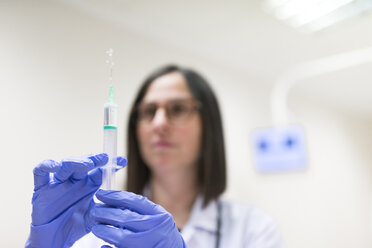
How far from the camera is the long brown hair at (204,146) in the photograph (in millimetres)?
1040

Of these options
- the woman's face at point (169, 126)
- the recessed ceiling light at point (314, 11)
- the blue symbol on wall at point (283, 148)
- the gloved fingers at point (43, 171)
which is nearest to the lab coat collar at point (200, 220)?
the woman's face at point (169, 126)

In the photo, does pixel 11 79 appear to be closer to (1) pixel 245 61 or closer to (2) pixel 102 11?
(2) pixel 102 11

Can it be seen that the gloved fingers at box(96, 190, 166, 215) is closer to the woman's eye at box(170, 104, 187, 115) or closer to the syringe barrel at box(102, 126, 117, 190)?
the syringe barrel at box(102, 126, 117, 190)

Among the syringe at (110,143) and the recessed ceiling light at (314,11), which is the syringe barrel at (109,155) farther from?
the recessed ceiling light at (314,11)

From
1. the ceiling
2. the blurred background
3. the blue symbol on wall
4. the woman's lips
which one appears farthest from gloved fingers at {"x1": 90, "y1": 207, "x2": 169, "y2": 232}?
the blue symbol on wall

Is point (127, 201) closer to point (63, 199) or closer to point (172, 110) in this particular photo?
point (63, 199)

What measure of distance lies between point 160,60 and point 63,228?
149 centimetres

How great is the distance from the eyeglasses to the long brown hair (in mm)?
62

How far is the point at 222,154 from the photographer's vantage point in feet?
3.56

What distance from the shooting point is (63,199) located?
524 millimetres

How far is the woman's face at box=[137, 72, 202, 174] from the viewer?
91cm

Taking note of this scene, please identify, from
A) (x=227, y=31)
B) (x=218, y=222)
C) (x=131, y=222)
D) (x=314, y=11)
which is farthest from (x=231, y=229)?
(x=227, y=31)

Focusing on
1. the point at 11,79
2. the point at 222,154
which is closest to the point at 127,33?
the point at 222,154

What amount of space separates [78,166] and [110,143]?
0.27 ft
